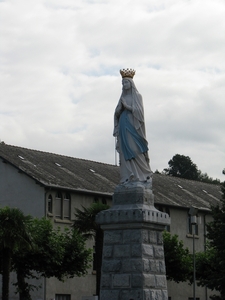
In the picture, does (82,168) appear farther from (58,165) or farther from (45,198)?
(45,198)

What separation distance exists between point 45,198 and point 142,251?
1252 inches

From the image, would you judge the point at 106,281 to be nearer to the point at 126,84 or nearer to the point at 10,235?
the point at 126,84

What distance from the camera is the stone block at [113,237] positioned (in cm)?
2002

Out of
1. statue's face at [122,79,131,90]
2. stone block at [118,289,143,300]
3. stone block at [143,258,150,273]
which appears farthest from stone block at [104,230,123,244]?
statue's face at [122,79,131,90]

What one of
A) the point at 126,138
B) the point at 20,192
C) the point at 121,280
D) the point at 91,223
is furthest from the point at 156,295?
the point at 20,192

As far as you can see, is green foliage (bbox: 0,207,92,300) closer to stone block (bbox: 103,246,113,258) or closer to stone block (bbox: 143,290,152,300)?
stone block (bbox: 103,246,113,258)

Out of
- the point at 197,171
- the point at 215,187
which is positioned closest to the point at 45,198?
the point at 215,187

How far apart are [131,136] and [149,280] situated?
140 inches

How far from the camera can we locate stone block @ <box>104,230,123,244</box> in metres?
20.0

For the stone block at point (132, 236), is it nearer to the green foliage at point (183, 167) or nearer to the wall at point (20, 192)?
the wall at point (20, 192)

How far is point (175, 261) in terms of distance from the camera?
5056 centimetres

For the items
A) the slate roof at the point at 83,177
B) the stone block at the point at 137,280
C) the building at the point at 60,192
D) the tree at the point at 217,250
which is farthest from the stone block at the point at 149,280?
the slate roof at the point at 83,177

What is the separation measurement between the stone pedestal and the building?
3028 cm

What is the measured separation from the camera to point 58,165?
186ft
